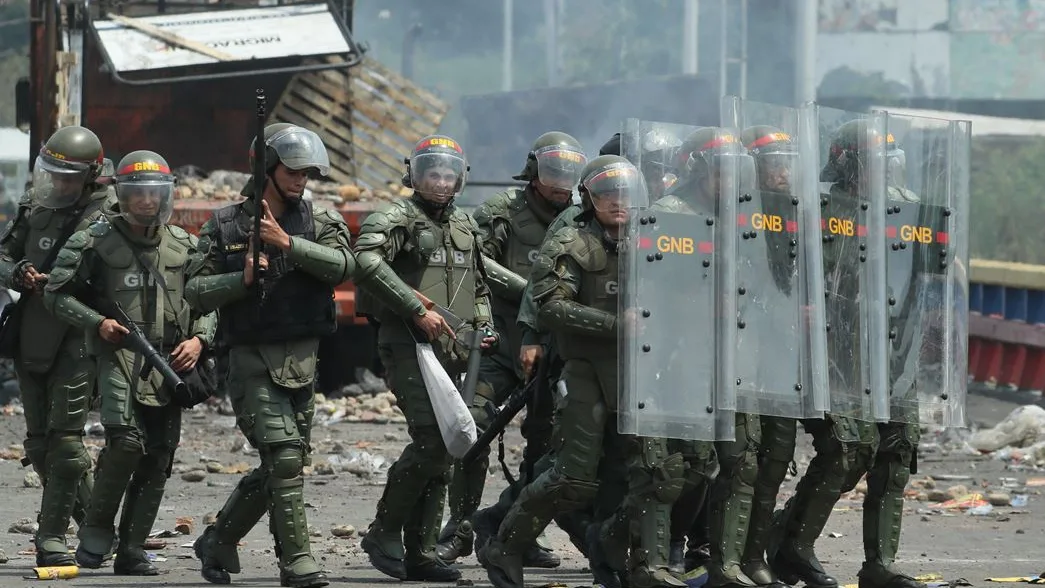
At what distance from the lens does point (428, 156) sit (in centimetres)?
922

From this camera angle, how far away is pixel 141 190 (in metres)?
9.19

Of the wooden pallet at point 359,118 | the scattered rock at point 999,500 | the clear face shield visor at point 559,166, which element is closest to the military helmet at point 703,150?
the clear face shield visor at point 559,166

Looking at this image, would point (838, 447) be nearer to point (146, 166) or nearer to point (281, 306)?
point (281, 306)

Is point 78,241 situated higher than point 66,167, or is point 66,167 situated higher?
point 66,167

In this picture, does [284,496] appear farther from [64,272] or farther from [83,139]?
[83,139]

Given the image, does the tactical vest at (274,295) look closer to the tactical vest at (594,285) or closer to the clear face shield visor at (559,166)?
the tactical vest at (594,285)

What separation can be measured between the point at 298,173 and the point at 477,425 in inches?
64.7

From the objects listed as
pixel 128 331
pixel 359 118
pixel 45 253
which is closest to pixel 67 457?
pixel 128 331

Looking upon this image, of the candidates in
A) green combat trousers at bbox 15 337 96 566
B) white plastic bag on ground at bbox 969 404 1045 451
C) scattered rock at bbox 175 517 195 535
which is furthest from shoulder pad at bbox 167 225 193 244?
white plastic bag on ground at bbox 969 404 1045 451

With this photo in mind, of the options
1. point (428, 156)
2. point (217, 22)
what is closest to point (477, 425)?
point (428, 156)

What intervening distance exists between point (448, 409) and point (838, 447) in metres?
1.62

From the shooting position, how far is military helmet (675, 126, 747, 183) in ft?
26.4

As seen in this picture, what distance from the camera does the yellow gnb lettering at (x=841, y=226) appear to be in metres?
8.38

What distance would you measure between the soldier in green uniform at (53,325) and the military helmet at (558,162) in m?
2.00
